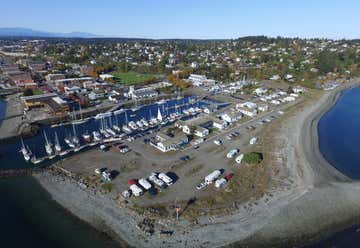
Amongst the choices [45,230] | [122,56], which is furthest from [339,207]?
[122,56]

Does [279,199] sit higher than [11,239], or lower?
→ higher

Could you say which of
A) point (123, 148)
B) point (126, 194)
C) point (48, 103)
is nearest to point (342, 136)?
point (123, 148)

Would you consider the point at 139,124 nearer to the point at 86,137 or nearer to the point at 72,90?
the point at 86,137

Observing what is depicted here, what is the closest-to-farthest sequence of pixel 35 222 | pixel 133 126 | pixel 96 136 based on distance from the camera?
1. pixel 35 222
2. pixel 96 136
3. pixel 133 126

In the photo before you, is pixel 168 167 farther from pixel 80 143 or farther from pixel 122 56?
pixel 122 56

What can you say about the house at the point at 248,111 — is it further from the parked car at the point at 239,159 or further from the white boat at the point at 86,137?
the white boat at the point at 86,137

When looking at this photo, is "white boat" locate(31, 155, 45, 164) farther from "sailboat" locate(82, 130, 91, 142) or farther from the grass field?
the grass field
